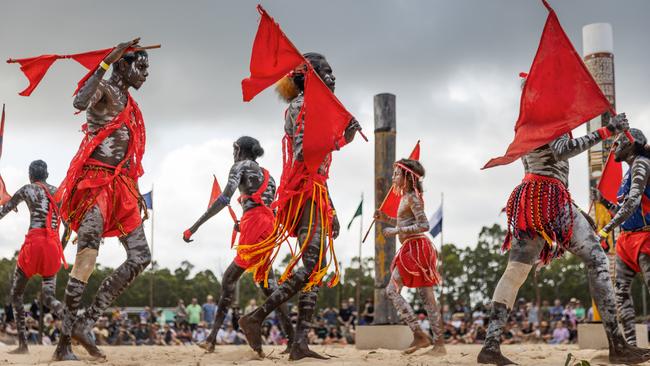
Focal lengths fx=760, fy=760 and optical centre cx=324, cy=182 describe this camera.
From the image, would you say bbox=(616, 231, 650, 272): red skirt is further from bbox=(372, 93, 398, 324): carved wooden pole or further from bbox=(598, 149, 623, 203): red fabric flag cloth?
bbox=(372, 93, 398, 324): carved wooden pole

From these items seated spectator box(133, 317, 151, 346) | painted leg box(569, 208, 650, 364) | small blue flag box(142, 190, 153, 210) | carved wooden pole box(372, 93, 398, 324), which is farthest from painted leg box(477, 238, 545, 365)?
seated spectator box(133, 317, 151, 346)

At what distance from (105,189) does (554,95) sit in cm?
328

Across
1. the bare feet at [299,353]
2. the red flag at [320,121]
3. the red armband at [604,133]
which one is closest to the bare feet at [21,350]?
the bare feet at [299,353]

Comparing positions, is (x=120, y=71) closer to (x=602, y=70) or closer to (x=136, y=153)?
(x=136, y=153)

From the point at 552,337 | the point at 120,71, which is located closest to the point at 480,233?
the point at 552,337

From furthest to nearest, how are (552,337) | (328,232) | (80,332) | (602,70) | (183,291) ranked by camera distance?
1. (183,291)
2. (552,337)
3. (602,70)
4. (328,232)
5. (80,332)

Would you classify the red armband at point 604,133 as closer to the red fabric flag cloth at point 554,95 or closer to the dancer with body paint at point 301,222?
the red fabric flag cloth at point 554,95

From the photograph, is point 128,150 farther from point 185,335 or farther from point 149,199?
point 185,335

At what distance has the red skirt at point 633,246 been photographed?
6.16m

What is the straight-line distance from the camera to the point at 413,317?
7.24 meters

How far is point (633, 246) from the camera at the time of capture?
6.24 meters

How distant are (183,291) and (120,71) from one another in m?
61.3

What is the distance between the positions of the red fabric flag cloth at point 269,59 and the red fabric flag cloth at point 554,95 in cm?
166

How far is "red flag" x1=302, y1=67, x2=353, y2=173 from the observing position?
5484mm
